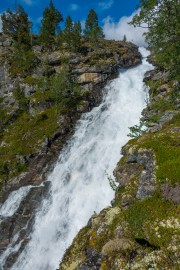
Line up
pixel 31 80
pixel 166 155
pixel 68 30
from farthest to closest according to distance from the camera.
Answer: pixel 68 30, pixel 31 80, pixel 166 155

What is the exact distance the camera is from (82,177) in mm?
36000

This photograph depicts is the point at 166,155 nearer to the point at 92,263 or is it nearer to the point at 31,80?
the point at 92,263

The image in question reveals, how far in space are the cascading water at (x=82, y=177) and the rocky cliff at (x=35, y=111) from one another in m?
2.04

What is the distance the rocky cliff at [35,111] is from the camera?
37031mm

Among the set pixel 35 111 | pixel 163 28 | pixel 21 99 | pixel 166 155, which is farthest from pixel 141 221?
pixel 21 99

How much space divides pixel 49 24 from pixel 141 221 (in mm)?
87972

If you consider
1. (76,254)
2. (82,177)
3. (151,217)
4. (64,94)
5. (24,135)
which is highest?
(151,217)

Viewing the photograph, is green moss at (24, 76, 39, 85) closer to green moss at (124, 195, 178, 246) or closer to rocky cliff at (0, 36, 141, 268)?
rocky cliff at (0, 36, 141, 268)

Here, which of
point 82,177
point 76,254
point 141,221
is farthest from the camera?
point 82,177

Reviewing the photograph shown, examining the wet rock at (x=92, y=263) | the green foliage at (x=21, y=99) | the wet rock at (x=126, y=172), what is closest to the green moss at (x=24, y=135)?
the green foliage at (x=21, y=99)

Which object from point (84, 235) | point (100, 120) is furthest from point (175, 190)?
point (100, 120)

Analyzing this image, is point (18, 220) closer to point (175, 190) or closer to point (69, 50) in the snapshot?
point (175, 190)

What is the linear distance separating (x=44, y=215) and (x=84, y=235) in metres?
21.3

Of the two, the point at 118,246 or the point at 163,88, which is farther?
the point at 163,88
